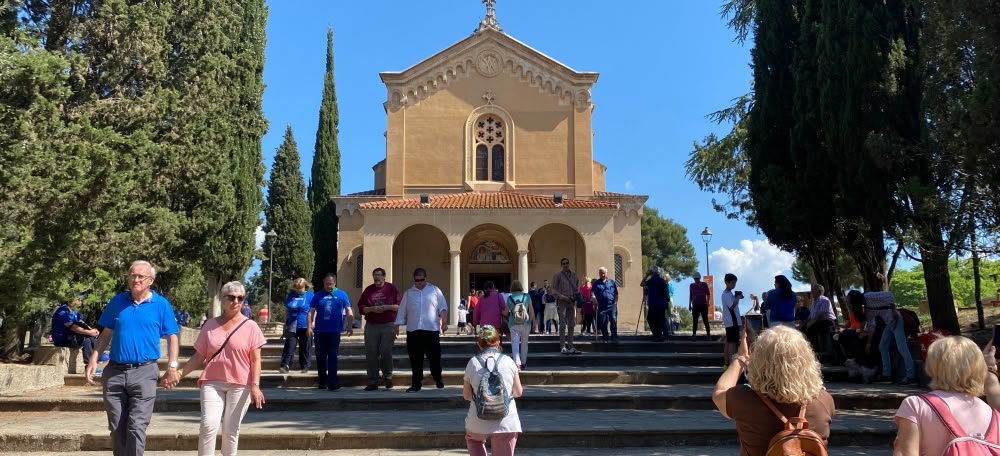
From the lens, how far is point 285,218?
40.5 meters

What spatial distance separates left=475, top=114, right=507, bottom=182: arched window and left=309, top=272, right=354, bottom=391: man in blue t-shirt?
59.5 feet

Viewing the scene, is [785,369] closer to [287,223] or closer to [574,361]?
[574,361]

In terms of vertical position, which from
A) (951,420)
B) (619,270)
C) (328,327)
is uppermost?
(619,270)

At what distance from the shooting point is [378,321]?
1048cm

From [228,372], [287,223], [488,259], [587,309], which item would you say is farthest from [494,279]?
[228,372]

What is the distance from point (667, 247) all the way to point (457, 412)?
54.1 m

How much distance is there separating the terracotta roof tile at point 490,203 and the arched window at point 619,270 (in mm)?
2370

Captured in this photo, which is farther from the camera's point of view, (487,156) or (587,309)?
(487,156)

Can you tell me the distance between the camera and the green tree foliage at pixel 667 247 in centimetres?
6081

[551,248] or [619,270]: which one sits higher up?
[551,248]

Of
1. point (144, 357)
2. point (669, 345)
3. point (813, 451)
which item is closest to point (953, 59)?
point (669, 345)

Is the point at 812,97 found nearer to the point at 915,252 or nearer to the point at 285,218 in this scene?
the point at 915,252

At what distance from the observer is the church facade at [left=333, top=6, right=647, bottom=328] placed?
2775 cm

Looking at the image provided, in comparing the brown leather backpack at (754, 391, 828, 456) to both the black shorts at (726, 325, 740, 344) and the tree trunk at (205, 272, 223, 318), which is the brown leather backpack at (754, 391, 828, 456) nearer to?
the black shorts at (726, 325, 740, 344)
